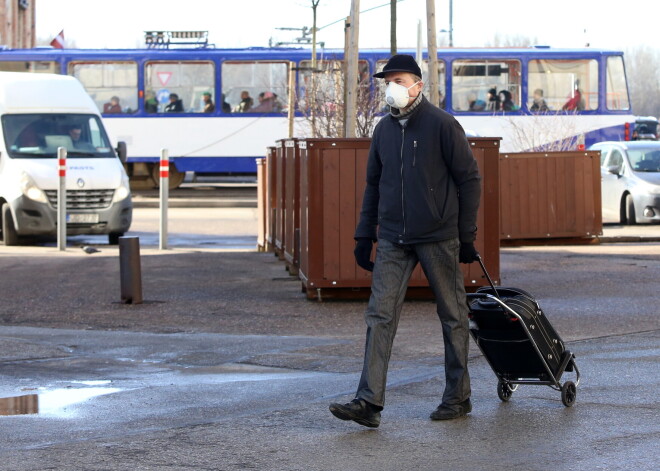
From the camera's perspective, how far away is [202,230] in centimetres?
2320

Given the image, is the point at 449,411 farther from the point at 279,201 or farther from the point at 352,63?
the point at 352,63

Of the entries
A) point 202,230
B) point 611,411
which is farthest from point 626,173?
point 611,411

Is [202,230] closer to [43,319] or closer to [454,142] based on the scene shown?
[43,319]

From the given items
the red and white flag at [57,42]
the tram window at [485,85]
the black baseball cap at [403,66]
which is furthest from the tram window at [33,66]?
the black baseball cap at [403,66]

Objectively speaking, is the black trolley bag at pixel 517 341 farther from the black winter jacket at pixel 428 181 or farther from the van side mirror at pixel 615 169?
the van side mirror at pixel 615 169

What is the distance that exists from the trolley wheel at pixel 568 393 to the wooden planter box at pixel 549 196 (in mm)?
12124

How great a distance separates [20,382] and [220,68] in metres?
25.9

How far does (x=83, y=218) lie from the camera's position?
63.8ft

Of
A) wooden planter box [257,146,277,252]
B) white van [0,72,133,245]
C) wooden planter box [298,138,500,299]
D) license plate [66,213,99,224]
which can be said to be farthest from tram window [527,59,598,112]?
wooden planter box [298,138,500,299]

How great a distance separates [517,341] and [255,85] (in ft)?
90.6

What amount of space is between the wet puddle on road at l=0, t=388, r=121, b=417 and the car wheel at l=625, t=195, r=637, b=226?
53.0 feet

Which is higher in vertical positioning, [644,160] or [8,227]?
[644,160]

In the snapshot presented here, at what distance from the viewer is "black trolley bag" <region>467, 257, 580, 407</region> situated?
256 inches

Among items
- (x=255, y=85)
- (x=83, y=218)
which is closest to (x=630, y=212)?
(x=83, y=218)
